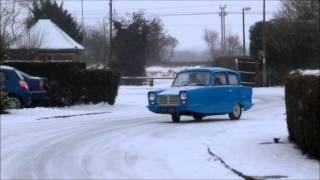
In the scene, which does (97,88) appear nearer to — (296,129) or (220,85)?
(220,85)

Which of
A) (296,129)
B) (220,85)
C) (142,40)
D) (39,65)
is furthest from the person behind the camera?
(142,40)

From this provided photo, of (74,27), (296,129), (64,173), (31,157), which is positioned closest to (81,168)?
(64,173)

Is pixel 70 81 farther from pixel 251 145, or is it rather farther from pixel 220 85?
pixel 251 145

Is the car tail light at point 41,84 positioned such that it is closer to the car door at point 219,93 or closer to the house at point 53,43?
the car door at point 219,93

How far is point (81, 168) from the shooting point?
1196 cm

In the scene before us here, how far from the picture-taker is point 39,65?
94.0 feet

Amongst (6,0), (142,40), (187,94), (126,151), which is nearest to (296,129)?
(126,151)

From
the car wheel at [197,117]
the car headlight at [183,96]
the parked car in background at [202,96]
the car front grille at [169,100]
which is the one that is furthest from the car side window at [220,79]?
the car front grille at [169,100]

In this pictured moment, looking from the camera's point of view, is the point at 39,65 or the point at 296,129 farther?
the point at 39,65

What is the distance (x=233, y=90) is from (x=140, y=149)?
29.8 ft

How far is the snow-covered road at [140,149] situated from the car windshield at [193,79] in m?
1.20

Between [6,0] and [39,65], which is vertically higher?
[6,0]

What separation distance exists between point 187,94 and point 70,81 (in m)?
9.18

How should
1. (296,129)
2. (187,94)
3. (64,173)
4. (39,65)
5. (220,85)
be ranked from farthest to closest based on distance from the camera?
(39,65), (220,85), (187,94), (296,129), (64,173)
